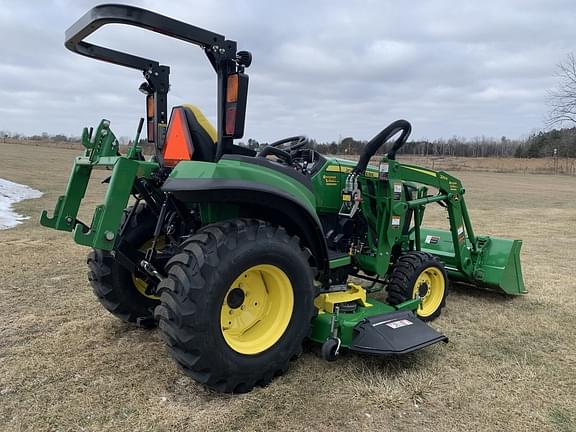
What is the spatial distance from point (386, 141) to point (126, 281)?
2.59 m

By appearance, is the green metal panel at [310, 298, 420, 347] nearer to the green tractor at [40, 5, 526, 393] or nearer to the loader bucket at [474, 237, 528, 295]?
the green tractor at [40, 5, 526, 393]

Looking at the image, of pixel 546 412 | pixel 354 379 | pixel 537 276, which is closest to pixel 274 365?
pixel 354 379

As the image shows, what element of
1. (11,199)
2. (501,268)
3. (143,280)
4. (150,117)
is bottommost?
(11,199)

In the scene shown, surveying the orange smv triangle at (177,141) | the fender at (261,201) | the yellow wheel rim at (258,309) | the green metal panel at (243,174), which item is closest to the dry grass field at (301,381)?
the yellow wheel rim at (258,309)

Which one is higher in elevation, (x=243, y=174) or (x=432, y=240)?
(x=243, y=174)

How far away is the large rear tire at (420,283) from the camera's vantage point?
15.1 ft

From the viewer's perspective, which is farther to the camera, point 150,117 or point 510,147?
point 510,147

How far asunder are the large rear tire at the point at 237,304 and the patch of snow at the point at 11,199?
7807 mm

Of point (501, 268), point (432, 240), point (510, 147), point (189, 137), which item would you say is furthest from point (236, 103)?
point (510, 147)

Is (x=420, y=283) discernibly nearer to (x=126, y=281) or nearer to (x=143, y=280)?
(x=143, y=280)

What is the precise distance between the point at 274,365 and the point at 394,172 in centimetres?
228

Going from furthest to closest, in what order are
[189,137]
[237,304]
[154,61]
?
[154,61] → [189,137] → [237,304]

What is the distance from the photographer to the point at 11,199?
14.3m

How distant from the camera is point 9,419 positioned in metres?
2.81
